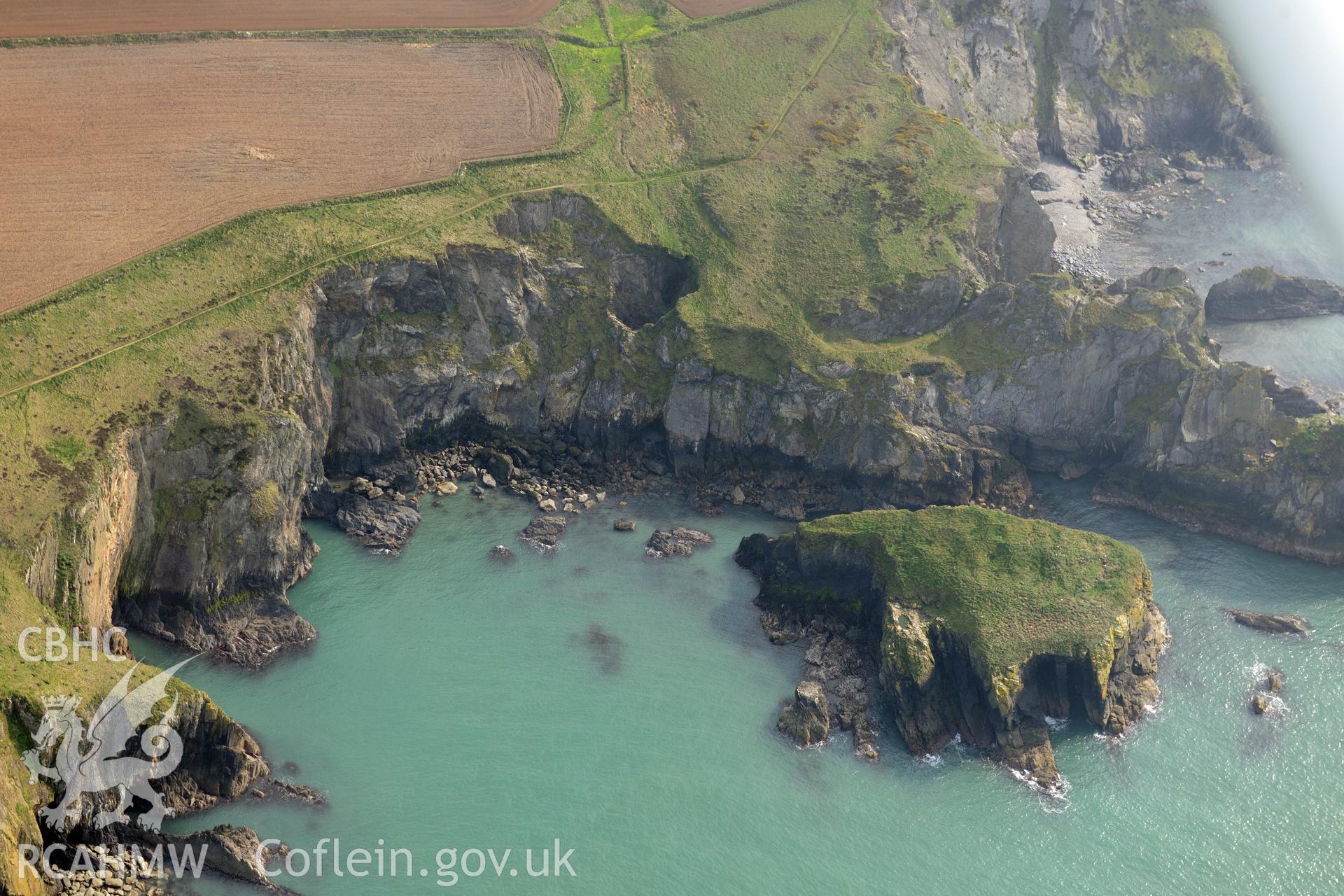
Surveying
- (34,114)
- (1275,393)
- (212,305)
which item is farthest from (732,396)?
(34,114)

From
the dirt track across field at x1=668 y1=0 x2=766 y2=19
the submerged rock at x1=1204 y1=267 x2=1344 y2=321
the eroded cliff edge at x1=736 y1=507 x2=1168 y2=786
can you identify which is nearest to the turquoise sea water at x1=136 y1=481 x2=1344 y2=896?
the eroded cliff edge at x1=736 y1=507 x2=1168 y2=786

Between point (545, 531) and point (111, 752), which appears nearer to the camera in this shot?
point (111, 752)

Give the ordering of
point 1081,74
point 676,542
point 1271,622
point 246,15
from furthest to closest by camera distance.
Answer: point 1081,74
point 246,15
point 676,542
point 1271,622

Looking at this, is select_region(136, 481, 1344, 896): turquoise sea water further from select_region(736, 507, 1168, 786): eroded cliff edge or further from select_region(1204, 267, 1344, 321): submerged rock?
select_region(1204, 267, 1344, 321): submerged rock

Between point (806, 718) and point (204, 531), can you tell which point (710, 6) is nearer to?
point (204, 531)

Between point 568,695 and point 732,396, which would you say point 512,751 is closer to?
point 568,695

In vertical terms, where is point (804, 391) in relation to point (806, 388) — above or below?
below

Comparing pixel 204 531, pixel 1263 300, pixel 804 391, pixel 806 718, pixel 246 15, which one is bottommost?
pixel 806 718

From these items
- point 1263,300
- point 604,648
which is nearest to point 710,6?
point 1263,300
